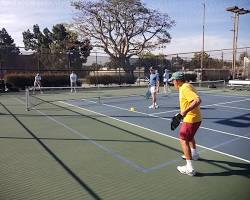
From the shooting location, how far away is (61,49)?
44.4 meters

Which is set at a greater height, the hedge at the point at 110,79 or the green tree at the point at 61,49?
the green tree at the point at 61,49

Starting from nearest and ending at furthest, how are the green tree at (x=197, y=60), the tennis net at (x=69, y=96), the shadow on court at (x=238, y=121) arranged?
the shadow on court at (x=238, y=121) < the tennis net at (x=69, y=96) < the green tree at (x=197, y=60)

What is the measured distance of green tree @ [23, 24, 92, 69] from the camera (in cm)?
2976

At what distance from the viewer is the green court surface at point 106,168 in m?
4.75

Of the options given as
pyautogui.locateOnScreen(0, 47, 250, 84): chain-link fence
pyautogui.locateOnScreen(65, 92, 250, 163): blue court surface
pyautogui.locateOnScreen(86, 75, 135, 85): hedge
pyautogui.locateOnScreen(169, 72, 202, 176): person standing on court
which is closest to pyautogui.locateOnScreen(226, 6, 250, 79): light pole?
pyautogui.locateOnScreen(0, 47, 250, 84): chain-link fence

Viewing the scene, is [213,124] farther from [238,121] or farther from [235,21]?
[235,21]

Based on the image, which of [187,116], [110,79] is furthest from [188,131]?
[110,79]

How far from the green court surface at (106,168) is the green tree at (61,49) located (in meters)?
20.6

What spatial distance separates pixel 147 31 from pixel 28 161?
35.6 meters

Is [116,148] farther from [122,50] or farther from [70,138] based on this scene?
[122,50]

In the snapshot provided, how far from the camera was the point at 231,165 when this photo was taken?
19.7 feet

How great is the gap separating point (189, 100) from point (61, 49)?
1617 inches

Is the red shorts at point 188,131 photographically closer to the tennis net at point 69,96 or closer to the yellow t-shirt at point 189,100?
the yellow t-shirt at point 189,100

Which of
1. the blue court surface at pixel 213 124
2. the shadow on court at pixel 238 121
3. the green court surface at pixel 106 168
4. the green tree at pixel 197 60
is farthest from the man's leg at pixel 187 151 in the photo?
the green tree at pixel 197 60
